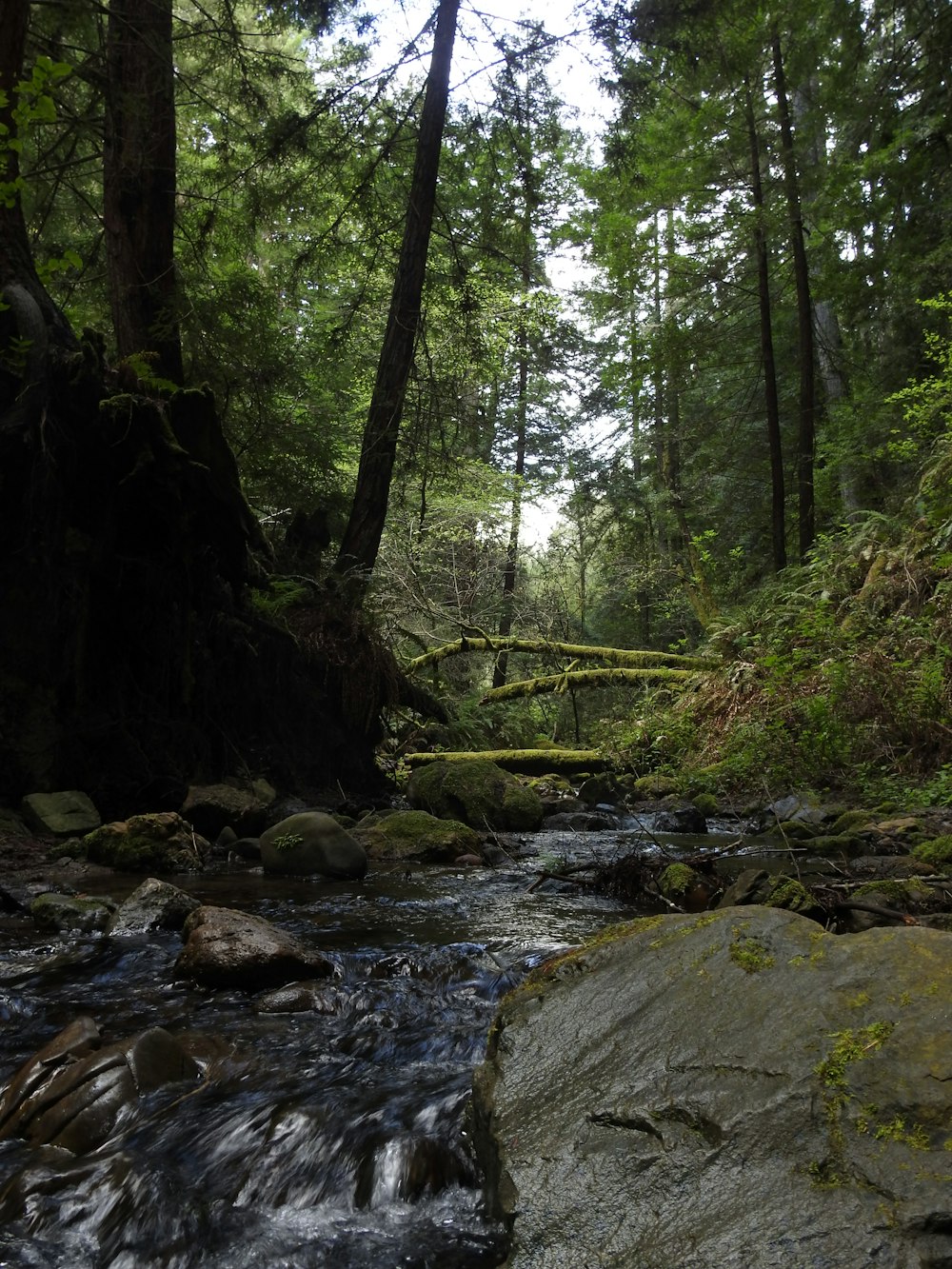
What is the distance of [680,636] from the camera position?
21.6m

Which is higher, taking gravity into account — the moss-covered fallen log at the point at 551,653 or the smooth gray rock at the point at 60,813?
the moss-covered fallen log at the point at 551,653

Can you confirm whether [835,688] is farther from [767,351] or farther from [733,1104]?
[767,351]

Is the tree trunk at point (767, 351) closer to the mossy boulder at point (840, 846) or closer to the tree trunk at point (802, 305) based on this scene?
the tree trunk at point (802, 305)

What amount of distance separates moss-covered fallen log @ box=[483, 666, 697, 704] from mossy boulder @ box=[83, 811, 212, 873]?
343 inches

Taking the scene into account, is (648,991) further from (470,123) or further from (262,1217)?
(470,123)

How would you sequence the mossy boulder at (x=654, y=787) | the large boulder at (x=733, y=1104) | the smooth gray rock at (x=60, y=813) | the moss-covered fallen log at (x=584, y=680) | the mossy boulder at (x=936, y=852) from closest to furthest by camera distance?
the large boulder at (x=733, y=1104), the mossy boulder at (x=936, y=852), the smooth gray rock at (x=60, y=813), the mossy boulder at (x=654, y=787), the moss-covered fallen log at (x=584, y=680)

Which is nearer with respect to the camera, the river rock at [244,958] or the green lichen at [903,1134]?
the green lichen at [903,1134]

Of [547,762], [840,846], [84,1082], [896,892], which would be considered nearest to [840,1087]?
[84,1082]

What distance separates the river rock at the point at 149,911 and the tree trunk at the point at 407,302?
6192 millimetres

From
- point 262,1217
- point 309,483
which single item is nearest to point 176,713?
point 309,483

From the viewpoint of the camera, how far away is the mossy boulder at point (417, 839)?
695 centimetres

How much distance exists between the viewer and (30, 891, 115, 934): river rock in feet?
14.9

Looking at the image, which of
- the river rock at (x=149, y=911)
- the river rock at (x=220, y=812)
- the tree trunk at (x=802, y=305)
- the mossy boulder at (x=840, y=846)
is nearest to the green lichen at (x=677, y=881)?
the mossy boulder at (x=840, y=846)

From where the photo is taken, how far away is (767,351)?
14773 millimetres
